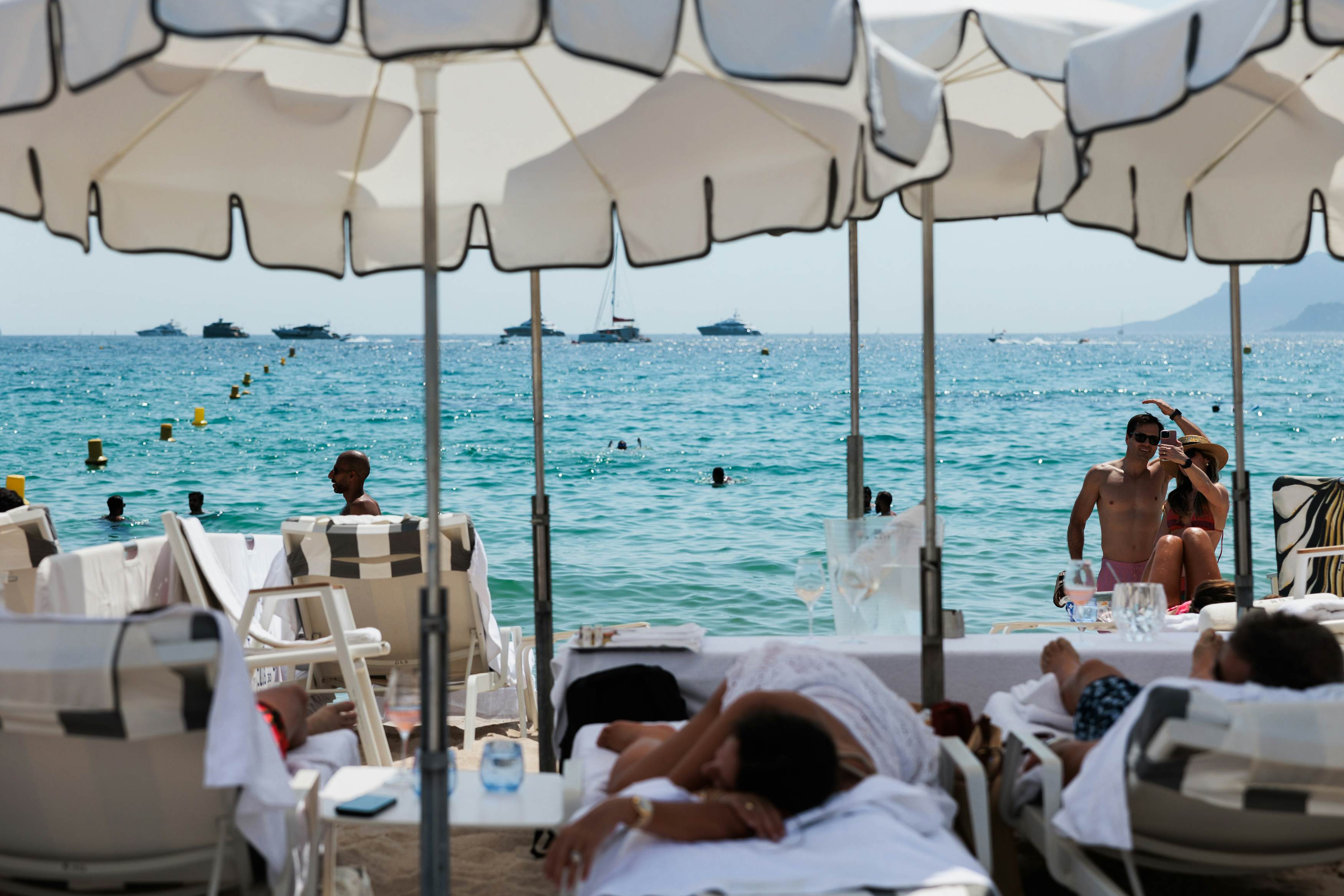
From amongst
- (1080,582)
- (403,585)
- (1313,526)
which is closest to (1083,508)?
(1313,526)

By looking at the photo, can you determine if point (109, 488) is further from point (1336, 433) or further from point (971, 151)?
point (1336, 433)

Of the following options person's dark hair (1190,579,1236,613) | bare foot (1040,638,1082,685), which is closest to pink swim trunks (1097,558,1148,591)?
person's dark hair (1190,579,1236,613)

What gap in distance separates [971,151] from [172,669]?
2.83m

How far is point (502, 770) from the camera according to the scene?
253 cm

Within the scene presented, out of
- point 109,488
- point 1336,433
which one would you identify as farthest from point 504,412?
point 1336,433

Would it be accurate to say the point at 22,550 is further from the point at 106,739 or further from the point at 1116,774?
the point at 1116,774

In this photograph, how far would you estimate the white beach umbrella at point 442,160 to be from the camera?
2.47m

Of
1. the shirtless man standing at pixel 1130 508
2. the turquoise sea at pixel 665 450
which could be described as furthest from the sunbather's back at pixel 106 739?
the shirtless man standing at pixel 1130 508

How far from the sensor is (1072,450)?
24.2m

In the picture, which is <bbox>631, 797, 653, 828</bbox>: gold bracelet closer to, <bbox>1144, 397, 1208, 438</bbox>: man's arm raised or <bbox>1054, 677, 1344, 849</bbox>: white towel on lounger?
<bbox>1054, 677, 1344, 849</bbox>: white towel on lounger

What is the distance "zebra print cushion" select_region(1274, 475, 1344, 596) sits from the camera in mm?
5277

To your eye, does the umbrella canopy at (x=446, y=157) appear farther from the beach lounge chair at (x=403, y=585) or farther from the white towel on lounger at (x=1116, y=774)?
the beach lounge chair at (x=403, y=585)

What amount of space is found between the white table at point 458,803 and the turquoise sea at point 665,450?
14.2ft

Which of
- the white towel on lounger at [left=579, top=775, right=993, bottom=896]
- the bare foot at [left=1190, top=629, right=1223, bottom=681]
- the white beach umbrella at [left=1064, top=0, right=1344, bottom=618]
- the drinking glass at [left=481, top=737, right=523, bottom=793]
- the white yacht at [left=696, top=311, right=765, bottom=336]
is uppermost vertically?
the white yacht at [left=696, top=311, right=765, bottom=336]
